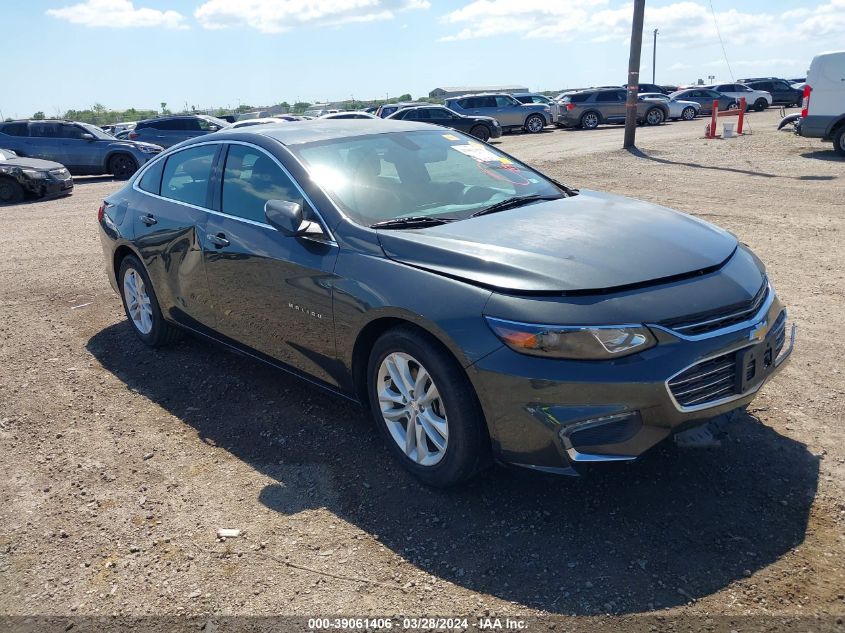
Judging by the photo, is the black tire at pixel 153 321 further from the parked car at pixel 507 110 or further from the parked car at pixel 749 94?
the parked car at pixel 749 94

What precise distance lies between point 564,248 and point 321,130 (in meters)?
1.98

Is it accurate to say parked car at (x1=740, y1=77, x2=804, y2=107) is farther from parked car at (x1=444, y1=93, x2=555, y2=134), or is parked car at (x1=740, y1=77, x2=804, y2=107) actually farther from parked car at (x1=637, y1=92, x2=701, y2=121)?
parked car at (x1=444, y1=93, x2=555, y2=134)

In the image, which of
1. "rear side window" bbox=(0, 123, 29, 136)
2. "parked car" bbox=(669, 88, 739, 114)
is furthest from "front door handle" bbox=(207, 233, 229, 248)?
"parked car" bbox=(669, 88, 739, 114)

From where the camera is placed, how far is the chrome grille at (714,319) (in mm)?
2965

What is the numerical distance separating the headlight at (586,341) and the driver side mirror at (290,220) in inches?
55.1

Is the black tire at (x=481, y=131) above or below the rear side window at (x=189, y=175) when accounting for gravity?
below

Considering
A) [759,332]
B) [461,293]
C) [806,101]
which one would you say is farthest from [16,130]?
[759,332]

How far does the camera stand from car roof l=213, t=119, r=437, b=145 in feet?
14.5

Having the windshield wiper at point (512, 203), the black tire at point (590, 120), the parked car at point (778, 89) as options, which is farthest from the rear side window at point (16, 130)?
the parked car at point (778, 89)

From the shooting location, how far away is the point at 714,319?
3.05 metres

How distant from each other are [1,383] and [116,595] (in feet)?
9.65

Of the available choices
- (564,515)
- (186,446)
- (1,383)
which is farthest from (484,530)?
(1,383)

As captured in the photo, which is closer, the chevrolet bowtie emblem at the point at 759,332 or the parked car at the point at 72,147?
the chevrolet bowtie emblem at the point at 759,332

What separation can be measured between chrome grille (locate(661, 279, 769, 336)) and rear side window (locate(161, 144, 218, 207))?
3097 millimetres
